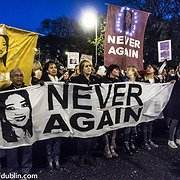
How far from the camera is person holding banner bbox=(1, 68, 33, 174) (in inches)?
189

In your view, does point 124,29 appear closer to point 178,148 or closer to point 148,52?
point 178,148

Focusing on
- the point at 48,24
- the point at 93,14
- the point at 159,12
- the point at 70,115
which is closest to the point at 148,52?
the point at 159,12

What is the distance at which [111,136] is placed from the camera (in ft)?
19.9

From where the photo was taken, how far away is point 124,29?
7.05 meters

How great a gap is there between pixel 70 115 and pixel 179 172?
6.47 feet

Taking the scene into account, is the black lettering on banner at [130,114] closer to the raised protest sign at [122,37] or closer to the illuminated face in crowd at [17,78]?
the raised protest sign at [122,37]

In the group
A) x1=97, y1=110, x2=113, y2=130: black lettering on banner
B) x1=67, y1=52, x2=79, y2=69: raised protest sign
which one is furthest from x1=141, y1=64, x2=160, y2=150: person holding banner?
x1=67, y1=52, x2=79, y2=69: raised protest sign

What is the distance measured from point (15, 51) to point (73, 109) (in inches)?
74.6

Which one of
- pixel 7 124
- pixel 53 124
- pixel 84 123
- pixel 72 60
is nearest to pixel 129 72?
pixel 84 123

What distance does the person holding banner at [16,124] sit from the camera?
189 inches

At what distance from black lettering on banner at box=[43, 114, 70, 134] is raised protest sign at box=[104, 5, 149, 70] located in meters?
2.05

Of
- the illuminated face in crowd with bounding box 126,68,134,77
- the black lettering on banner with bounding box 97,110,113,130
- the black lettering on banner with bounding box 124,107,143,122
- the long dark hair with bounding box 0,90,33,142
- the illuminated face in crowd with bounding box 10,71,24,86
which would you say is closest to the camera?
the long dark hair with bounding box 0,90,33,142

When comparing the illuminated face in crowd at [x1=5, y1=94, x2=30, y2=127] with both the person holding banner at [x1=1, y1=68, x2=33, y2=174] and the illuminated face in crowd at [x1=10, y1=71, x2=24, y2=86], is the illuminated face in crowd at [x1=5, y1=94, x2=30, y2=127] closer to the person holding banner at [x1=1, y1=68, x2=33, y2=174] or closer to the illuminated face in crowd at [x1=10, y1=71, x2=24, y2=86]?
the person holding banner at [x1=1, y1=68, x2=33, y2=174]

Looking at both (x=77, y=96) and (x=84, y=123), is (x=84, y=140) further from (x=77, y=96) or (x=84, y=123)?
(x=77, y=96)
